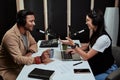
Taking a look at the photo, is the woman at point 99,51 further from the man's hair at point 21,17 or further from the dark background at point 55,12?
the dark background at point 55,12

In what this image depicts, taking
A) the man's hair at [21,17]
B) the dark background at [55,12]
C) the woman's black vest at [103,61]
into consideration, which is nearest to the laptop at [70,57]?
the woman's black vest at [103,61]

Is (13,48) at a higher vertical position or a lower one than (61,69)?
higher

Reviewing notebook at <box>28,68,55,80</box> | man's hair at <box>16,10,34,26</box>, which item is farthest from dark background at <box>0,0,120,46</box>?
notebook at <box>28,68,55,80</box>

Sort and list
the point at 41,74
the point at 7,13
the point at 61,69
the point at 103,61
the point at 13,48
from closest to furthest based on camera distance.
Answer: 1. the point at 41,74
2. the point at 61,69
3. the point at 13,48
4. the point at 103,61
5. the point at 7,13

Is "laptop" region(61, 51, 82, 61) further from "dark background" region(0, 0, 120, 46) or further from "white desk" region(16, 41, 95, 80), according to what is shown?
"dark background" region(0, 0, 120, 46)

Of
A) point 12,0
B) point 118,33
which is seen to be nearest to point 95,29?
point 118,33

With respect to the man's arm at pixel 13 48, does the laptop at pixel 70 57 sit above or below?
below

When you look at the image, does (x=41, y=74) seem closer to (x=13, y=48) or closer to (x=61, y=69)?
(x=61, y=69)

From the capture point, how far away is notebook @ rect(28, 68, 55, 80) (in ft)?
5.24

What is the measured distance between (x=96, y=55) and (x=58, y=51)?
0.49m

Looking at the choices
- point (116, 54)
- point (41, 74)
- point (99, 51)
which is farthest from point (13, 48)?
point (116, 54)

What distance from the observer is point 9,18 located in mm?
3361

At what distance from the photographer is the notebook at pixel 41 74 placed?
1596 mm

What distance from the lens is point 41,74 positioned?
5.38 ft
